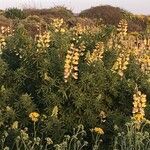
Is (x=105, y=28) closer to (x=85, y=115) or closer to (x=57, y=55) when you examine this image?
(x=57, y=55)

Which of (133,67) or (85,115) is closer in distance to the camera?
(85,115)

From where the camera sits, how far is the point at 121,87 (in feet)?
29.7

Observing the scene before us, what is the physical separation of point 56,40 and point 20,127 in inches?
59.9

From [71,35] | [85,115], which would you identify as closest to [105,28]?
[71,35]

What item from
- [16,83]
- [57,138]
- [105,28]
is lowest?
[57,138]

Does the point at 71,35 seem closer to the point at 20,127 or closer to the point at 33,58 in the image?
the point at 33,58

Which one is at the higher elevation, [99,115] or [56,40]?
[56,40]

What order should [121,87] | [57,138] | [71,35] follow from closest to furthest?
1. [57,138]
2. [121,87]
3. [71,35]

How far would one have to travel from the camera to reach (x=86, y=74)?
872 centimetres

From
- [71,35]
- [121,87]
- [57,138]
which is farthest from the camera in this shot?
[71,35]

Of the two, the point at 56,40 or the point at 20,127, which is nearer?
the point at 20,127

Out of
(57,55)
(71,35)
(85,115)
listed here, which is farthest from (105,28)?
(85,115)

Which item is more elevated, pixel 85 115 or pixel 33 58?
pixel 33 58

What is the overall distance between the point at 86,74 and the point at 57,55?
23.2 inches
